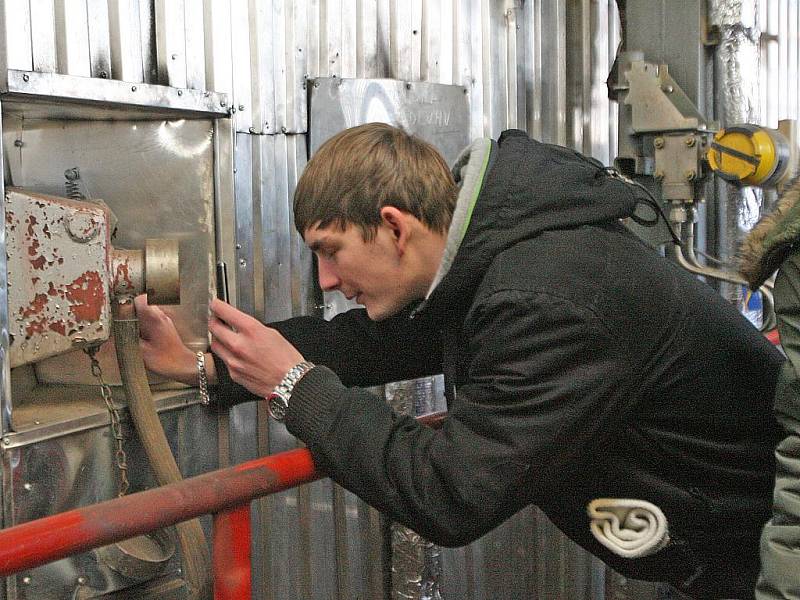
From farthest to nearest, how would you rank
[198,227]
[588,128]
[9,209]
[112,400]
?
[588,128]
[198,227]
[112,400]
[9,209]

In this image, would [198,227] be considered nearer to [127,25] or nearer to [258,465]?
[127,25]

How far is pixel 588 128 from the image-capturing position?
3.55 m

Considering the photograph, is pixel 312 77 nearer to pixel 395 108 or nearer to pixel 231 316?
pixel 395 108

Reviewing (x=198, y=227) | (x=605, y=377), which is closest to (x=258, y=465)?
(x=605, y=377)

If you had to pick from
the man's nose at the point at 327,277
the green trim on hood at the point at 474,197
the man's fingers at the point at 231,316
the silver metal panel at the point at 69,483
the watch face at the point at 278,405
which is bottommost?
the silver metal panel at the point at 69,483

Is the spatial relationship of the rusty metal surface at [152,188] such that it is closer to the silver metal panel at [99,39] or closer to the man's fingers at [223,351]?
the silver metal panel at [99,39]

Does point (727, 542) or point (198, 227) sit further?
point (198, 227)

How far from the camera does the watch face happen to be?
5.67 feet

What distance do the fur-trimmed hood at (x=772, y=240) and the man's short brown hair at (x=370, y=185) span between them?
21.8 inches

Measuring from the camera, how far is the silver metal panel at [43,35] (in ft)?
6.52

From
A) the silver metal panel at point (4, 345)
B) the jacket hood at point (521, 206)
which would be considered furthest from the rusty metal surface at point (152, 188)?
the jacket hood at point (521, 206)

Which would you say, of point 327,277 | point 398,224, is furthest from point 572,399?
point 327,277

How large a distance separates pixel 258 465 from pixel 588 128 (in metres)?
2.38

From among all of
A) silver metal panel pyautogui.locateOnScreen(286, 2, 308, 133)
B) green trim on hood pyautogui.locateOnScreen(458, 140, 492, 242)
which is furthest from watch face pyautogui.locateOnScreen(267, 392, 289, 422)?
silver metal panel pyautogui.locateOnScreen(286, 2, 308, 133)
